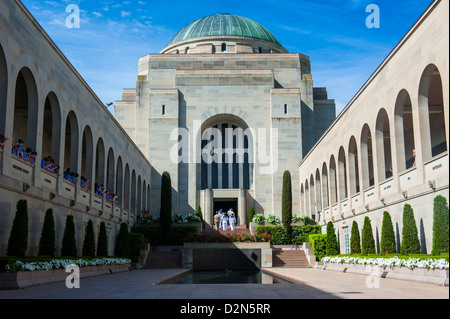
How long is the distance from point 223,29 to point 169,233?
96.2ft

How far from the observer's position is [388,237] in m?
20.7

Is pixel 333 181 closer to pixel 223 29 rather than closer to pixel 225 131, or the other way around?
pixel 225 131

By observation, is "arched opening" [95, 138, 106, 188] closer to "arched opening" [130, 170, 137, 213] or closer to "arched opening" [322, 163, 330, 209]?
"arched opening" [130, 170, 137, 213]

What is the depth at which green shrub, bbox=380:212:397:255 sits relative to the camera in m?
20.6

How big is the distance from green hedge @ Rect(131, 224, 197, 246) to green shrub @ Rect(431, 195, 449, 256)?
20724mm

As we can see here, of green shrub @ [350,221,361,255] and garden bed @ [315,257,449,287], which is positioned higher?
green shrub @ [350,221,361,255]

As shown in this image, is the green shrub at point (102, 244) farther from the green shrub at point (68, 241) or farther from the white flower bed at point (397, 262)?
the white flower bed at point (397, 262)

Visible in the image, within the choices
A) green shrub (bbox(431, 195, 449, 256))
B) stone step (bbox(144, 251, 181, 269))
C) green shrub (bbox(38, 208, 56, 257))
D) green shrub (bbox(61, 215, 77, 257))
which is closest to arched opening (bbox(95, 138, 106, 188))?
stone step (bbox(144, 251, 181, 269))

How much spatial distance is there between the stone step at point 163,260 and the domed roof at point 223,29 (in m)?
30.7

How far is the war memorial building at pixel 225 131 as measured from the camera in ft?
60.0

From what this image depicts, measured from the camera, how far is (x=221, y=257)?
3138 centimetres

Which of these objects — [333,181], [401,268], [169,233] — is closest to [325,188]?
[333,181]

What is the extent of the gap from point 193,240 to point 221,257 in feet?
6.43
